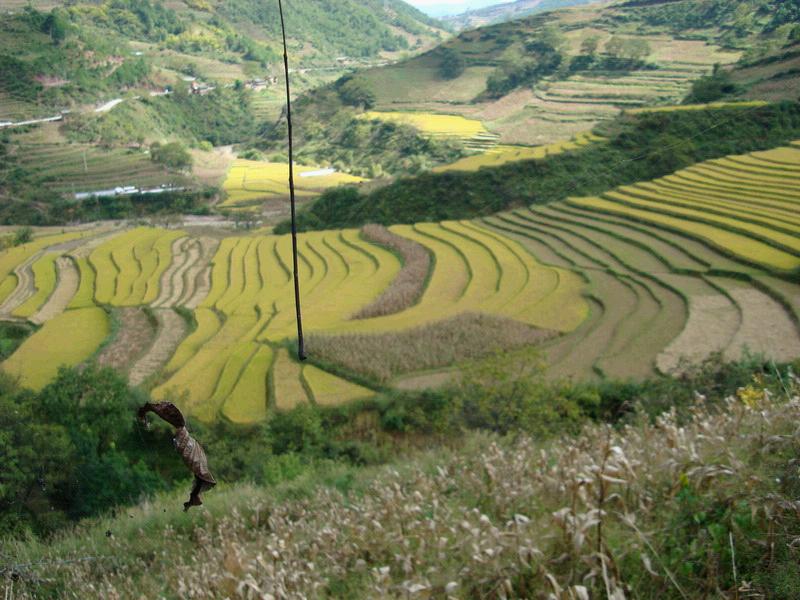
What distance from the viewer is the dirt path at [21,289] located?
1655 centimetres

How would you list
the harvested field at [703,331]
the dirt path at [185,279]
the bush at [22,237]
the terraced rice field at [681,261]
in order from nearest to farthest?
1. the harvested field at [703,331]
2. the terraced rice field at [681,261]
3. the dirt path at [185,279]
4. the bush at [22,237]

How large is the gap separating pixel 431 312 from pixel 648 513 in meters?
9.47

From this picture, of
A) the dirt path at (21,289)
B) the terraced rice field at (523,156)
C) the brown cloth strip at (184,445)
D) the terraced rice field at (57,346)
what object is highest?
the terraced rice field at (523,156)

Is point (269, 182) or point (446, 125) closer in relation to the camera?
point (269, 182)

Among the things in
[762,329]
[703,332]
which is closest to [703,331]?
[703,332]

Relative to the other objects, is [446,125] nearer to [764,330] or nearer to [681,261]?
[681,261]

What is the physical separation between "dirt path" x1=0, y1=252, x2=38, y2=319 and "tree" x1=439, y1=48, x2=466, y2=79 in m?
33.2

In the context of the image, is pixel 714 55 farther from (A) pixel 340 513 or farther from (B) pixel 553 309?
(A) pixel 340 513

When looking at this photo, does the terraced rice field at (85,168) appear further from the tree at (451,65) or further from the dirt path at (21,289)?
the tree at (451,65)

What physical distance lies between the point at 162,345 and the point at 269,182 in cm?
2379

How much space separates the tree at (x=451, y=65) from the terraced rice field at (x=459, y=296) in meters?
30.1

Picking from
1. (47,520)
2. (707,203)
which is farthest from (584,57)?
(47,520)

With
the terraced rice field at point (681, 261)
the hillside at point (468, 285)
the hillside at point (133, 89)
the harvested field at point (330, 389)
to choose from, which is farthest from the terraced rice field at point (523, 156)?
the hillside at point (133, 89)

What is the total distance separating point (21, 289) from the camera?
59.7 feet
